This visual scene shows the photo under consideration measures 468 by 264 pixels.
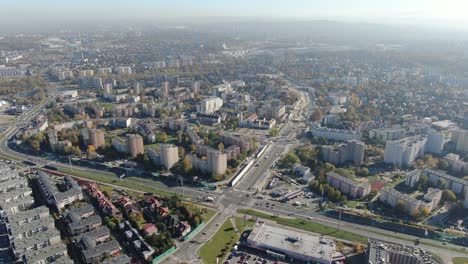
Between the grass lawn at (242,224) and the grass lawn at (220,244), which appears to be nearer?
the grass lawn at (220,244)

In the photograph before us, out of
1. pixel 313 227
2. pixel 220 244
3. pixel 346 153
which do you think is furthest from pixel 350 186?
pixel 220 244

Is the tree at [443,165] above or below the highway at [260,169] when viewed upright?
above

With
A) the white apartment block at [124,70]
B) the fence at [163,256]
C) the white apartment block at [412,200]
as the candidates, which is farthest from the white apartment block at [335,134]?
the white apartment block at [124,70]

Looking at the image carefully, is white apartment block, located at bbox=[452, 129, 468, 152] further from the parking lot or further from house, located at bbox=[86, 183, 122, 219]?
house, located at bbox=[86, 183, 122, 219]

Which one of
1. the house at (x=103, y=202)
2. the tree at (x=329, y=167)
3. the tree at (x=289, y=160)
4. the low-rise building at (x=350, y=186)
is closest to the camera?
the house at (x=103, y=202)

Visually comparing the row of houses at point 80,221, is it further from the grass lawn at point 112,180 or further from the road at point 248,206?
the road at point 248,206

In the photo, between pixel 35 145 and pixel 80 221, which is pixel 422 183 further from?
pixel 35 145

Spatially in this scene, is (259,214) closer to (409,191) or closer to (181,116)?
(409,191)

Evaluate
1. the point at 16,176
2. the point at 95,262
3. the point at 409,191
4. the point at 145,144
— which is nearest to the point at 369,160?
the point at 409,191

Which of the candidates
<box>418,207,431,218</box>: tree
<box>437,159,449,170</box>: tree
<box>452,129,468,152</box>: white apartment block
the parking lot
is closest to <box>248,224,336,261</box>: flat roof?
the parking lot
